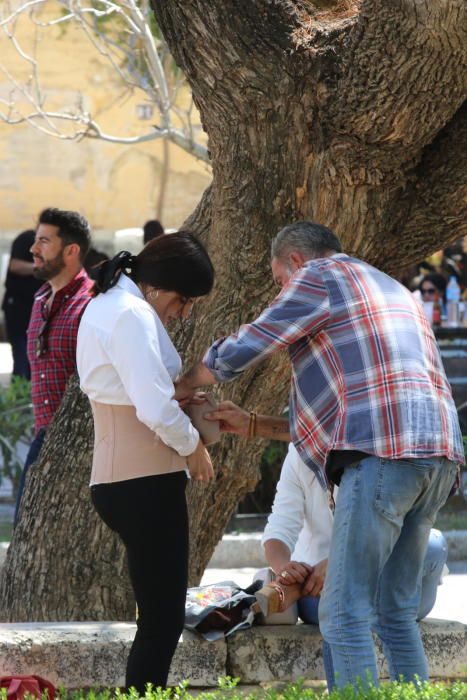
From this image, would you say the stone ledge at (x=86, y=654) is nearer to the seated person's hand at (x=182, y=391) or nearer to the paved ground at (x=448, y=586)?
the seated person's hand at (x=182, y=391)

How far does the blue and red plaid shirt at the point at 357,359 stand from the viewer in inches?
165

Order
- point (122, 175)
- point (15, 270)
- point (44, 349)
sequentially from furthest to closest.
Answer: point (122, 175), point (15, 270), point (44, 349)

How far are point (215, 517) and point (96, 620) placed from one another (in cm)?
72

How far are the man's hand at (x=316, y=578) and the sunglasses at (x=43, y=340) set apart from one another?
195 cm

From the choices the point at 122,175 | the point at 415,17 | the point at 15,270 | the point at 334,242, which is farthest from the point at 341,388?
the point at 122,175

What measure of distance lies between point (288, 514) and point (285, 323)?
131 cm

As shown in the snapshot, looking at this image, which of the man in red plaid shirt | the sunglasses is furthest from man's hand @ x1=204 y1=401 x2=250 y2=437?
the sunglasses

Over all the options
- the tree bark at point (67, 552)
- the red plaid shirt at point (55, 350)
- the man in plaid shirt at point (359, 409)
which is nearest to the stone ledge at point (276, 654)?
the tree bark at point (67, 552)

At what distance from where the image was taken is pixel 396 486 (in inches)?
165

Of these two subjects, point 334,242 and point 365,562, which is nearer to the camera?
point 365,562

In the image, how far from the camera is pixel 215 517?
5988mm

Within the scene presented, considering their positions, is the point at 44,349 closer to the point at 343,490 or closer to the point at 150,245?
the point at 150,245

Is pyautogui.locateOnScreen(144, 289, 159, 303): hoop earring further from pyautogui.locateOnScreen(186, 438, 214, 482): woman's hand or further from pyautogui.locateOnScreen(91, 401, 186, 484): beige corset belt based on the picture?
pyautogui.locateOnScreen(186, 438, 214, 482): woman's hand

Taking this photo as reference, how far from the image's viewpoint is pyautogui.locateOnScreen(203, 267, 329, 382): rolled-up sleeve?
423 cm
